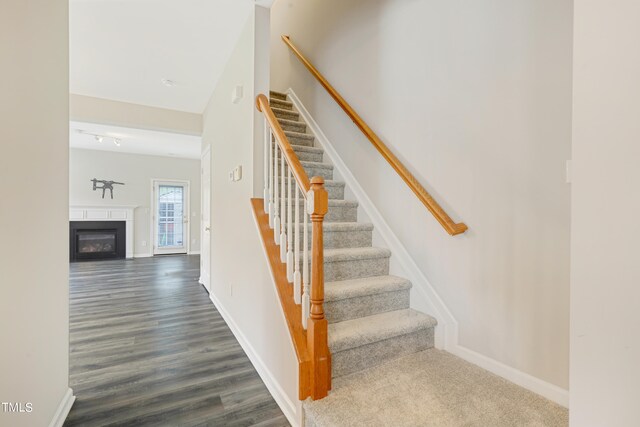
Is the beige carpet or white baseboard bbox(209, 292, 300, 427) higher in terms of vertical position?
the beige carpet

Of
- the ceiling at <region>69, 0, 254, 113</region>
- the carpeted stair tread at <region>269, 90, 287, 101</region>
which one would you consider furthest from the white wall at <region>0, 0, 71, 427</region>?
the carpeted stair tread at <region>269, 90, 287, 101</region>

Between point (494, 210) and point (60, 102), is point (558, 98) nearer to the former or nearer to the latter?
point (494, 210)

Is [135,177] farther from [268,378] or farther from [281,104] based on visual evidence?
[268,378]

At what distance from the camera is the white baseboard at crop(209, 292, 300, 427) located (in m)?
1.53

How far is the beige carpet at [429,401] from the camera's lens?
1262 mm

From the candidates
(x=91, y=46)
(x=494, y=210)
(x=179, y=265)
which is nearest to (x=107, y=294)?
(x=179, y=265)

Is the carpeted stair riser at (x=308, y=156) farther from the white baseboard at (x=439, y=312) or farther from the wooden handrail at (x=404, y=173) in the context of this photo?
the wooden handrail at (x=404, y=173)

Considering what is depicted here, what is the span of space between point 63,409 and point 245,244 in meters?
1.34

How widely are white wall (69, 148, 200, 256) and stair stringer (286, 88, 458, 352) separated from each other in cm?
646

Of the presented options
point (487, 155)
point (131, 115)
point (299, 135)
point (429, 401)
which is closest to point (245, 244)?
point (299, 135)

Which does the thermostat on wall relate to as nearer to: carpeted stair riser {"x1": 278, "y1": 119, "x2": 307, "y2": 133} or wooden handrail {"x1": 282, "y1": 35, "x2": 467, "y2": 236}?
carpeted stair riser {"x1": 278, "y1": 119, "x2": 307, "y2": 133}

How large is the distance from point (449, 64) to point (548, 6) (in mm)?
537

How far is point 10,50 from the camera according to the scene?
3.57ft

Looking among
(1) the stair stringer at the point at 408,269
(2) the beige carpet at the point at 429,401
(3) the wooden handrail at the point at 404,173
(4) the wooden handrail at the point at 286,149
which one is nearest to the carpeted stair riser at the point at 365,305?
(1) the stair stringer at the point at 408,269
